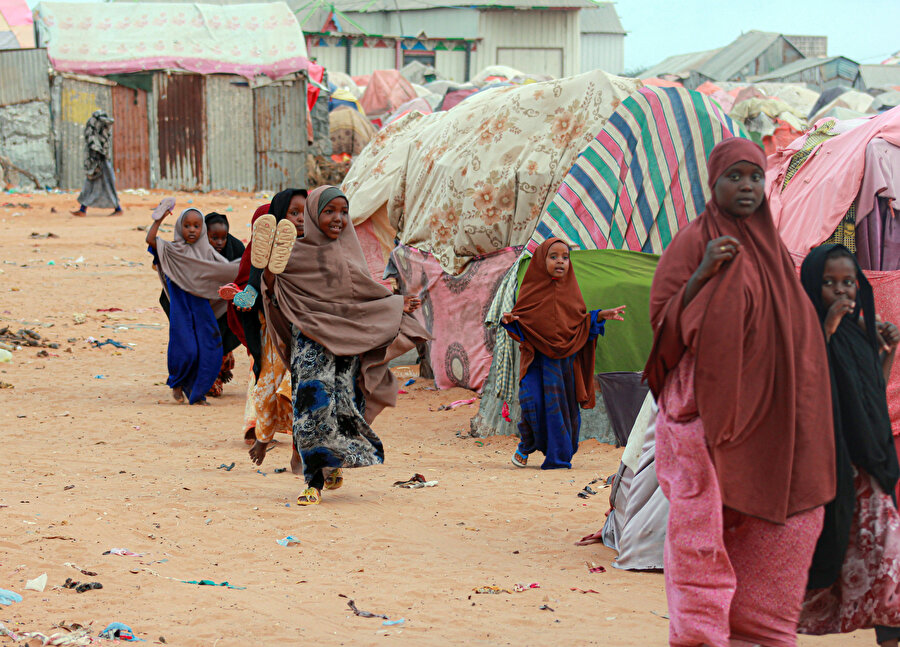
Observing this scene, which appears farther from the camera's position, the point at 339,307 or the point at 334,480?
the point at 334,480

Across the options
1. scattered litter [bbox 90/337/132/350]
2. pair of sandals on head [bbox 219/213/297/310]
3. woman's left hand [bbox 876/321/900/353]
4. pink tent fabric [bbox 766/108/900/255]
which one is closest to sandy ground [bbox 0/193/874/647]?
woman's left hand [bbox 876/321/900/353]

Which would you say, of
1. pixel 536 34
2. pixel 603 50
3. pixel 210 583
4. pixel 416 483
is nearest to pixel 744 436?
pixel 210 583

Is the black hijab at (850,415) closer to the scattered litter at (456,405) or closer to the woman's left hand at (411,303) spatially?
the woman's left hand at (411,303)

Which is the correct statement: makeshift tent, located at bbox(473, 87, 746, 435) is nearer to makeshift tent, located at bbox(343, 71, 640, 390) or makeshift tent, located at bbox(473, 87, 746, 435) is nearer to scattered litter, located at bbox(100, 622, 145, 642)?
makeshift tent, located at bbox(343, 71, 640, 390)

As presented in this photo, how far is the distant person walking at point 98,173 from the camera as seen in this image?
61.1 feet

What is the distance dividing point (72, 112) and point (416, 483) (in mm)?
17852

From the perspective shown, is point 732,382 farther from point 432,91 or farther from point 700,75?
point 700,75

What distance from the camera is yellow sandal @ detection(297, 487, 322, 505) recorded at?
19.1 ft

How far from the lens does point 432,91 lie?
3303cm

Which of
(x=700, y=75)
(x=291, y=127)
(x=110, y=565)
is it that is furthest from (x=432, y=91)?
(x=110, y=565)

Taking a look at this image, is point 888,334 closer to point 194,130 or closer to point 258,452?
point 258,452

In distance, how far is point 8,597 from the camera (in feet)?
13.0

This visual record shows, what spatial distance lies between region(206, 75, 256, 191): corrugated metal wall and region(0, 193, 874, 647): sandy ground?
13.6 m

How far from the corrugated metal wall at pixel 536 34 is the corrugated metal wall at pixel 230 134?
16.7m
